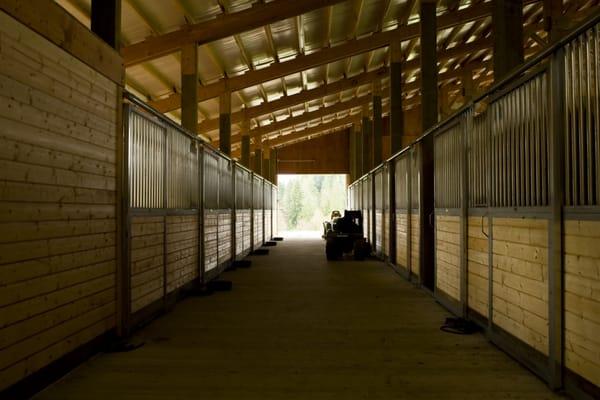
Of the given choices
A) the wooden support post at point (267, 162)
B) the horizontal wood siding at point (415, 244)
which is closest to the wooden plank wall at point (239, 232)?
the horizontal wood siding at point (415, 244)

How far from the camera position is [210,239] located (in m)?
8.46

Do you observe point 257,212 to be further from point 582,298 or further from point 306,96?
point 582,298

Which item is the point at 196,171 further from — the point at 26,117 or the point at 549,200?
the point at 549,200

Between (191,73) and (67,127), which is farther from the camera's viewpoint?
(191,73)

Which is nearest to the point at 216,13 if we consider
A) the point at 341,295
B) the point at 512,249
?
the point at 341,295

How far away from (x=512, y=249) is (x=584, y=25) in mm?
1827

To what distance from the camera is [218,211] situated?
9.37 meters

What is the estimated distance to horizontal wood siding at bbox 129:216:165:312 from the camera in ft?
15.4

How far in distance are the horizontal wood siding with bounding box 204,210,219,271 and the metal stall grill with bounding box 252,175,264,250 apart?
5.59 meters

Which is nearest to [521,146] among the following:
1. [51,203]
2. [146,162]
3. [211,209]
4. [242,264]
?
[51,203]

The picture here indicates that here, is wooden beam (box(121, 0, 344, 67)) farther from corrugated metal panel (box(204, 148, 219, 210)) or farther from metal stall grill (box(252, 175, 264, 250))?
metal stall grill (box(252, 175, 264, 250))

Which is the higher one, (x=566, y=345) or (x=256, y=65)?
(x=256, y=65)

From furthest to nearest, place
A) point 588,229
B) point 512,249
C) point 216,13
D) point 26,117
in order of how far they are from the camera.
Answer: point 216,13 → point 512,249 → point 26,117 → point 588,229

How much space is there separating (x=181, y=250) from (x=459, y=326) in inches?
149
